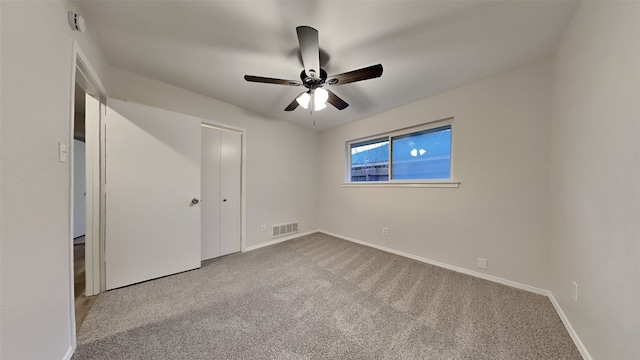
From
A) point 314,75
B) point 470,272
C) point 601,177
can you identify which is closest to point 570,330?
point 470,272

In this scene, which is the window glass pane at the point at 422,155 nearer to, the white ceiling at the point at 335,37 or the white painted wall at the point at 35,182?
the white ceiling at the point at 335,37

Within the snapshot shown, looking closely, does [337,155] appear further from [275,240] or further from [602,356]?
[602,356]

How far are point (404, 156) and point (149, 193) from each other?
3361 millimetres

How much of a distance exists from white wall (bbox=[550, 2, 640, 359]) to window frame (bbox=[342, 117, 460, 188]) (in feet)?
3.01

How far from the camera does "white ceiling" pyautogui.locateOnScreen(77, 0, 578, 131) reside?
4.42ft

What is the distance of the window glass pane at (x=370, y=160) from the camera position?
3.30m

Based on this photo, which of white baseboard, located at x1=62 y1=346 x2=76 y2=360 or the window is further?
the window

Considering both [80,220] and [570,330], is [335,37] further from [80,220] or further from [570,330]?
[80,220]

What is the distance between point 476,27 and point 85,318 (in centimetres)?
382

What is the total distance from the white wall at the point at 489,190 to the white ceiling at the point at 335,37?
0.84 ft

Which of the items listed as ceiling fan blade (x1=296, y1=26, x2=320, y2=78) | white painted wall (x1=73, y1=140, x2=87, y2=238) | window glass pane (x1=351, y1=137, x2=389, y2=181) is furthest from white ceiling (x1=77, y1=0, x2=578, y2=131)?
white painted wall (x1=73, y1=140, x2=87, y2=238)

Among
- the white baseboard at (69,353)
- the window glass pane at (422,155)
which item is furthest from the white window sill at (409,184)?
the white baseboard at (69,353)

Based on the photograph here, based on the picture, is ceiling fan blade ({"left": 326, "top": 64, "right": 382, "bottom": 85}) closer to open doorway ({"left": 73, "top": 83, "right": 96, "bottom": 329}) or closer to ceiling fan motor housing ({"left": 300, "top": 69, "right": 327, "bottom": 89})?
ceiling fan motor housing ({"left": 300, "top": 69, "right": 327, "bottom": 89})

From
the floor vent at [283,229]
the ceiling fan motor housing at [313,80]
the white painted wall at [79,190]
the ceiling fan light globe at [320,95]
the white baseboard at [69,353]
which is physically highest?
the ceiling fan motor housing at [313,80]
